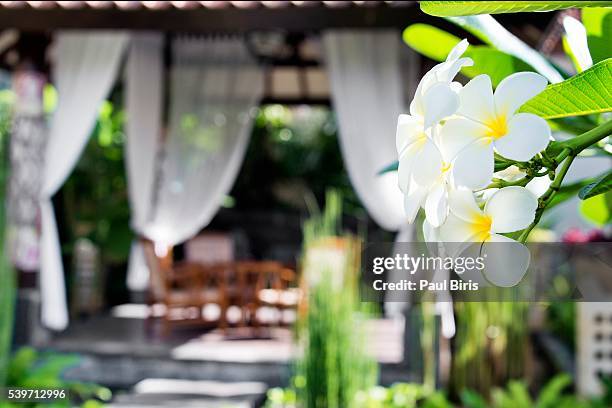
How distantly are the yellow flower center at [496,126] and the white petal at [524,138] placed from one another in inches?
0.4

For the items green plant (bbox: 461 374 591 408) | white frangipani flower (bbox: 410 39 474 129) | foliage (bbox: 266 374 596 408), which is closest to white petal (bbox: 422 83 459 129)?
white frangipani flower (bbox: 410 39 474 129)

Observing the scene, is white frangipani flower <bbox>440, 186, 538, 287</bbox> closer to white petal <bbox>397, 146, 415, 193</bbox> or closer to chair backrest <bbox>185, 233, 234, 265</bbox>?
white petal <bbox>397, 146, 415, 193</bbox>

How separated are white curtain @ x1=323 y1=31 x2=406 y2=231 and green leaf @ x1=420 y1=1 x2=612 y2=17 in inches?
205

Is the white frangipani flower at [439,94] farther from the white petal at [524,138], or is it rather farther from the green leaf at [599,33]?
the green leaf at [599,33]

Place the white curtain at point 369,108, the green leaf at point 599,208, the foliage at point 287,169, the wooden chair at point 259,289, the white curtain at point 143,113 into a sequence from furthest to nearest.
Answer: the foliage at point 287,169 < the white curtain at point 143,113 < the wooden chair at point 259,289 < the white curtain at point 369,108 < the green leaf at point 599,208

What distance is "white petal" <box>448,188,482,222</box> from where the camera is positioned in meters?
0.50

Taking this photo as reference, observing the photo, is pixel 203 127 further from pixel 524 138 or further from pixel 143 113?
pixel 524 138

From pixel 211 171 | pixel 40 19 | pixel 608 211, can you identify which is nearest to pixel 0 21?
pixel 40 19

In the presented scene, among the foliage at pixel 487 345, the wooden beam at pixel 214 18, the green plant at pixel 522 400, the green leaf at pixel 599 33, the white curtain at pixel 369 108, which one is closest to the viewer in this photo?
the green leaf at pixel 599 33

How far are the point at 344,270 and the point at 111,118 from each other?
5.58 m

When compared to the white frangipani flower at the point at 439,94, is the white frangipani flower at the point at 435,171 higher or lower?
lower

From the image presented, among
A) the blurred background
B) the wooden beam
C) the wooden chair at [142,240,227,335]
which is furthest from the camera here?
the wooden chair at [142,240,227,335]

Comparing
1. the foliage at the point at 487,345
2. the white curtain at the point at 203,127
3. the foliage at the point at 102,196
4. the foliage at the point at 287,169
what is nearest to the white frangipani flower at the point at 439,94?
the foliage at the point at 487,345

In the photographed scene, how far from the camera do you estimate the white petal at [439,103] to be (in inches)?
19.3
